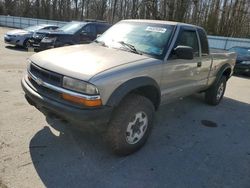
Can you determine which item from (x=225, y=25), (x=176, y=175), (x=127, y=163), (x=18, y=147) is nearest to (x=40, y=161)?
(x=18, y=147)

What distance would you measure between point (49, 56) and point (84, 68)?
0.77 metres

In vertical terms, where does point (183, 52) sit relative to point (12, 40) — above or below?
above

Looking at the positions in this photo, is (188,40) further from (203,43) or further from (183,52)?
(183,52)

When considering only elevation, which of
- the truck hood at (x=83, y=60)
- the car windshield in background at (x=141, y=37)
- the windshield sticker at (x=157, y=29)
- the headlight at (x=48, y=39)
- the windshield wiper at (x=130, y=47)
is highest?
the windshield sticker at (x=157, y=29)

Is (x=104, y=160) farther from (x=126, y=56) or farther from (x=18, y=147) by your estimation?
(x=126, y=56)

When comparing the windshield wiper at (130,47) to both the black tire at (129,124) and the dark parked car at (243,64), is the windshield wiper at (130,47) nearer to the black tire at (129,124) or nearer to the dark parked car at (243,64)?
the black tire at (129,124)

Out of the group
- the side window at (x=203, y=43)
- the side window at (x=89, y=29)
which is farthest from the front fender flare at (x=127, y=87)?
the side window at (x=89, y=29)

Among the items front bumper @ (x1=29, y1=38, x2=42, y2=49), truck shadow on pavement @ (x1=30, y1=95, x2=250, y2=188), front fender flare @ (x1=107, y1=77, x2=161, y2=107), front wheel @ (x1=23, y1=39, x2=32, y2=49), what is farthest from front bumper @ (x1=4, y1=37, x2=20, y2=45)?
front fender flare @ (x1=107, y1=77, x2=161, y2=107)

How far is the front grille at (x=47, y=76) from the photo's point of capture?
3.29 m

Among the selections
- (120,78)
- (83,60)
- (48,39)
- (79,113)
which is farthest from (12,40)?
(79,113)

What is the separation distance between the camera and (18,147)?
11.9 feet

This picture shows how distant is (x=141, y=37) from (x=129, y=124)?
1567 mm

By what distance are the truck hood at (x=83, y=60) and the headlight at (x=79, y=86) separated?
0.19 ft

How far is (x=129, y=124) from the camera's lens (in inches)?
142
